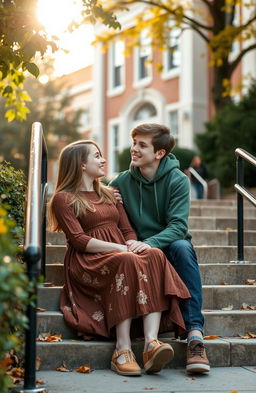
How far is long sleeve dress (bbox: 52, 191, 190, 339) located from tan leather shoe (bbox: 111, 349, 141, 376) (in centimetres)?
20

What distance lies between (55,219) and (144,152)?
0.83 metres

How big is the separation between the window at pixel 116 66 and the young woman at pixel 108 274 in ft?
71.6

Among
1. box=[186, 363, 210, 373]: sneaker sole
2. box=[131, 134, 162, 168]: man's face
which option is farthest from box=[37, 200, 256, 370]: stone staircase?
box=[131, 134, 162, 168]: man's face

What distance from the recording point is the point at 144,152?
496 centimetres

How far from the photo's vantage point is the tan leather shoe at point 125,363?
4.06 m

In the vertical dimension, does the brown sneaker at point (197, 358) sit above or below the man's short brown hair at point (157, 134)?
below

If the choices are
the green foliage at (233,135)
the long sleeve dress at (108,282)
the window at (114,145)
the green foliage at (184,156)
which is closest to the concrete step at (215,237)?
the long sleeve dress at (108,282)

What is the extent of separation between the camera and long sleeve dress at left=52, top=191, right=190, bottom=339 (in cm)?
423

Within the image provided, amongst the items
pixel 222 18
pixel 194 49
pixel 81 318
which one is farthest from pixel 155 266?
pixel 194 49

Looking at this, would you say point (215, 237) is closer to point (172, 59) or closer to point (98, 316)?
point (98, 316)

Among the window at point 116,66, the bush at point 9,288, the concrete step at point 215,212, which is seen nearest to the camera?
the bush at point 9,288

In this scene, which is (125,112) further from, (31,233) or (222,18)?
(31,233)

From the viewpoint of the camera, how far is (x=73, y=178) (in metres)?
4.81

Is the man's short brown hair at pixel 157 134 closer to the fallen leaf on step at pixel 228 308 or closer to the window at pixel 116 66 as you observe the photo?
the fallen leaf on step at pixel 228 308
